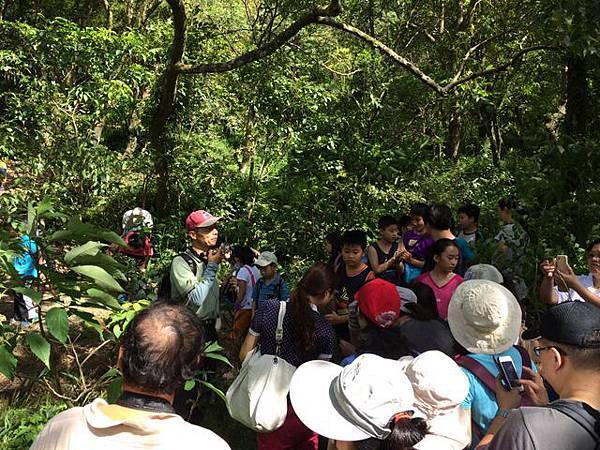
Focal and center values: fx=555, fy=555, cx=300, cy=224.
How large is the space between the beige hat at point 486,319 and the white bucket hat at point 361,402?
25.1 inches

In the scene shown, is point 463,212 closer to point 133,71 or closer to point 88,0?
point 133,71

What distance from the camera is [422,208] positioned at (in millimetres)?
5578

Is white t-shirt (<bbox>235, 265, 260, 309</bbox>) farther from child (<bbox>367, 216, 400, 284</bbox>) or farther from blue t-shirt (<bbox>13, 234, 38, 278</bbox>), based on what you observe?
blue t-shirt (<bbox>13, 234, 38, 278</bbox>)

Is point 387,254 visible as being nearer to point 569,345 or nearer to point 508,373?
point 508,373

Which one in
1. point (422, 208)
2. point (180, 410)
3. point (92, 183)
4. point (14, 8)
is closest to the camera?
point (180, 410)

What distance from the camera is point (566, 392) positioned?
1.78 meters

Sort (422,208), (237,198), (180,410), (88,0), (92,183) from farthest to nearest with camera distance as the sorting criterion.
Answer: (88,0) → (237,198) → (92,183) → (422,208) → (180,410)

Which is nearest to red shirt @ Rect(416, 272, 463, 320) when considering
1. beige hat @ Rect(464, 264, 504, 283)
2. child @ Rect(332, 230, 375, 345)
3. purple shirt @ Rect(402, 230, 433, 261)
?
beige hat @ Rect(464, 264, 504, 283)

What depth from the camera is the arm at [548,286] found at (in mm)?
3934

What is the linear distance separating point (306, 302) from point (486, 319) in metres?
0.93

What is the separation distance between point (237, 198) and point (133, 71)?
7.30ft

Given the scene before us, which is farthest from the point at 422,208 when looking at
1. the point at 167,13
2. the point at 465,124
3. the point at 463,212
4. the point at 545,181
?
the point at 167,13

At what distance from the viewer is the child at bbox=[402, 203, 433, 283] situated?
5.05m

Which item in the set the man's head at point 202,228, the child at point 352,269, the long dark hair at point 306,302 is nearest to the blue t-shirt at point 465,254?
the child at point 352,269
